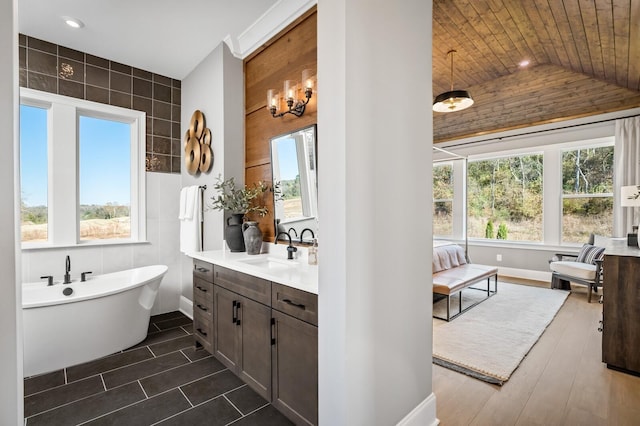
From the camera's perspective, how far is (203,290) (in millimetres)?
2611

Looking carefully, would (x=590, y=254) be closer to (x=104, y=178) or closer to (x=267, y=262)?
(x=267, y=262)

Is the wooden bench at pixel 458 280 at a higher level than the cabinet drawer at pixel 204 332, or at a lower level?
higher

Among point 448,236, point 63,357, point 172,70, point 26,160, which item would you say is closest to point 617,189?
point 448,236

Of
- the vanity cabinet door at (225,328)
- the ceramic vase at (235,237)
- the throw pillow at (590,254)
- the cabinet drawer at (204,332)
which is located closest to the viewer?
the vanity cabinet door at (225,328)

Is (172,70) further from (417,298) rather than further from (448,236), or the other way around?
(448,236)

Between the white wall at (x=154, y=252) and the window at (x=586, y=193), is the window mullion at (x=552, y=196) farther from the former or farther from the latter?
the white wall at (x=154, y=252)

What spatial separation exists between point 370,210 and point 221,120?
234 centimetres

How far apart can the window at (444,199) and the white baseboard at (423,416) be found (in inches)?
203

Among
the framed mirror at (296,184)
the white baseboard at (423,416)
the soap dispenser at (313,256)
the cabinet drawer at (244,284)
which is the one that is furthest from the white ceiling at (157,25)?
the white baseboard at (423,416)

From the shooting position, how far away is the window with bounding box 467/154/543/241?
5547 millimetres

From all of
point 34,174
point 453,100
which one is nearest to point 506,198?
point 453,100

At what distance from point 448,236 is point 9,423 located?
21.6 ft

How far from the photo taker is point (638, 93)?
418cm

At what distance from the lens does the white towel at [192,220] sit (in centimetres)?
326
